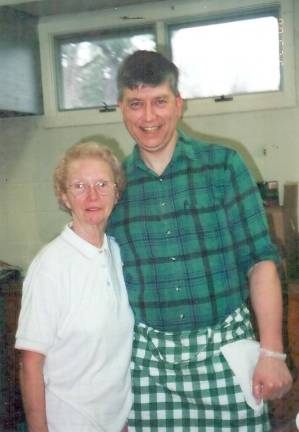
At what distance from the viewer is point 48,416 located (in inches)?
39.6

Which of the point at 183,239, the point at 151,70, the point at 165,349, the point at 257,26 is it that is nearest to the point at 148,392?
the point at 165,349

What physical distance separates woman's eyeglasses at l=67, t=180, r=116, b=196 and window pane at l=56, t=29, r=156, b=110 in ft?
4.39

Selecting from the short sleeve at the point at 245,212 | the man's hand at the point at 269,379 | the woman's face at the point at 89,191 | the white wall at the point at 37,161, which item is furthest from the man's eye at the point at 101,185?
the white wall at the point at 37,161

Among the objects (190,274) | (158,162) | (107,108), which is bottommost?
(190,274)

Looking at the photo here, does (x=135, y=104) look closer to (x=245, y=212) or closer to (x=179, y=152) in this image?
(x=179, y=152)

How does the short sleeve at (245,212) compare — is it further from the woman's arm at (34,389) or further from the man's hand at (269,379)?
the woman's arm at (34,389)

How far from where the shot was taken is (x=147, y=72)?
41.0 inches

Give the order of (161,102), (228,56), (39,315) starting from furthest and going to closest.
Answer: (228,56)
(161,102)
(39,315)

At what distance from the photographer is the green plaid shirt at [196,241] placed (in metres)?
1.05

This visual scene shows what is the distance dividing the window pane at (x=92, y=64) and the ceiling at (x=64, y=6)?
12cm

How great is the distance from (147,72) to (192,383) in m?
0.61

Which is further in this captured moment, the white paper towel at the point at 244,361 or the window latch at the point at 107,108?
the window latch at the point at 107,108

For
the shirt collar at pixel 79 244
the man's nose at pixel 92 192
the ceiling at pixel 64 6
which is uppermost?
the ceiling at pixel 64 6

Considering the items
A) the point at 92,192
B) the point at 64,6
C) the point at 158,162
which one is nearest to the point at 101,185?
the point at 92,192
